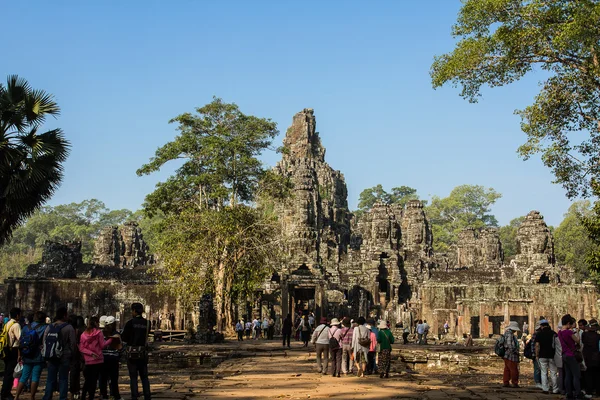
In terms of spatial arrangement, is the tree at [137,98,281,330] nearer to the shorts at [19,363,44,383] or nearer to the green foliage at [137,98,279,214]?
the green foliage at [137,98,279,214]

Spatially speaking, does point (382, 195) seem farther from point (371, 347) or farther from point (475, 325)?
point (371, 347)

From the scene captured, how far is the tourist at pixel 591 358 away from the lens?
10.6m

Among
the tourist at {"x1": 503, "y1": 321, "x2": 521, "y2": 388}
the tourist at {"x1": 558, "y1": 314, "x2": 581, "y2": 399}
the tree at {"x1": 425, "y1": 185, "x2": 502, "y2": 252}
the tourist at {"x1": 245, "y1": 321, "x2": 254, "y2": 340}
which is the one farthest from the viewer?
the tree at {"x1": 425, "y1": 185, "x2": 502, "y2": 252}

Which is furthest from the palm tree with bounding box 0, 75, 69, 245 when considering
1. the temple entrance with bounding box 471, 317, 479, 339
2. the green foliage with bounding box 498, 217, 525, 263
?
the green foliage with bounding box 498, 217, 525, 263

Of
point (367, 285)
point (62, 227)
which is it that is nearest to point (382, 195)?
point (62, 227)

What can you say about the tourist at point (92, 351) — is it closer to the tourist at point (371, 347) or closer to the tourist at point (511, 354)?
the tourist at point (371, 347)

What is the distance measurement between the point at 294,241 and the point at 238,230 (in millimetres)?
8381

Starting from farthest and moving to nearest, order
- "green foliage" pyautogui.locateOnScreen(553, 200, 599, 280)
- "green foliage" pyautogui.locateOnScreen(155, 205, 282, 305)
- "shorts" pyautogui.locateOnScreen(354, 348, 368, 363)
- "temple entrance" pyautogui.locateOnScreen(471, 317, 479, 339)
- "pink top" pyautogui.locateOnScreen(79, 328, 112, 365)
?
1. "green foliage" pyautogui.locateOnScreen(553, 200, 599, 280)
2. "temple entrance" pyautogui.locateOnScreen(471, 317, 479, 339)
3. "green foliage" pyautogui.locateOnScreen(155, 205, 282, 305)
4. "shorts" pyautogui.locateOnScreen(354, 348, 368, 363)
5. "pink top" pyautogui.locateOnScreen(79, 328, 112, 365)

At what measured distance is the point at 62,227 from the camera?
312 ft

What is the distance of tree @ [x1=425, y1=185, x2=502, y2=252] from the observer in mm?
94500

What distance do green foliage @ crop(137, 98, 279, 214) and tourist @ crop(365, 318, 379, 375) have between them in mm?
15981

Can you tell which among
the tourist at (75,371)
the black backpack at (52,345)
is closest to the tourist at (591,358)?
the tourist at (75,371)

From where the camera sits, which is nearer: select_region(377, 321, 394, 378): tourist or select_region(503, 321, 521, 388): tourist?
select_region(503, 321, 521, 388): tourist

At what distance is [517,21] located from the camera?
17.7 meters
